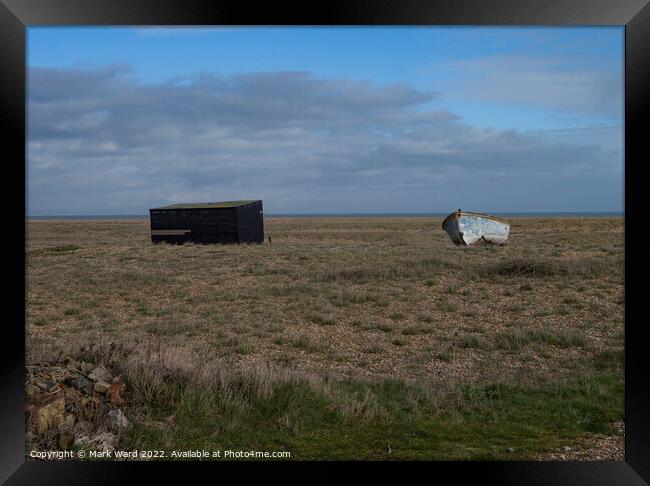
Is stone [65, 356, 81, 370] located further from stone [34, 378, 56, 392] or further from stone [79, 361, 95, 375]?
stone [34, 378, 56, 392]

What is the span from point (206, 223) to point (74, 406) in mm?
22603

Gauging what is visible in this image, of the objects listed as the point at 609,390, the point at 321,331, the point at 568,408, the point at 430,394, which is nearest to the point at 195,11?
the point at 430,394

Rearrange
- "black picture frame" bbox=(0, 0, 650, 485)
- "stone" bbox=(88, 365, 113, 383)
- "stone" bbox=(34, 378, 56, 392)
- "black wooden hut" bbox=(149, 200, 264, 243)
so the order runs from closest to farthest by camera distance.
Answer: "black picture frame" bbox=(0, 0, 650, 485) → "stone" bbox=(34, 378, 56, 392) → "stone" bbox=(88, 365, 113, 383) → "black wooden hut" bbox=(149, 200, 264, 243)

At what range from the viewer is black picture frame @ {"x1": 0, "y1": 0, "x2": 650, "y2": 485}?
355cm

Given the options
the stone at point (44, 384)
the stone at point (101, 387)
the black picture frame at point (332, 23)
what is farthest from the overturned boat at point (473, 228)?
the stone at point (44, 384)

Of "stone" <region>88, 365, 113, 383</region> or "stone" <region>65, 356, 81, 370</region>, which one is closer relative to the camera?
"stone" <region>88, 365, 113, 383</region>

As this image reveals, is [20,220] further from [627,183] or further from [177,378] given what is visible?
[627,183]

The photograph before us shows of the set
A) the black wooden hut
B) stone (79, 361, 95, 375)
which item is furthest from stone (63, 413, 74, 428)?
the black wooden hut

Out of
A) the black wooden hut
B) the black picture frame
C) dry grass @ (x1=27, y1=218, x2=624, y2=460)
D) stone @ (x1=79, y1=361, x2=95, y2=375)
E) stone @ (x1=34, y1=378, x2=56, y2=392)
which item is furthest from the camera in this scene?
the black wooden hut

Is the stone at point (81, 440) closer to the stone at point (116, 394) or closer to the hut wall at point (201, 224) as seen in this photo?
Answer: the stone at point (116, 394)

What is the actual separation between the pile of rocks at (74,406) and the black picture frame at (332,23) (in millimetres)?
553

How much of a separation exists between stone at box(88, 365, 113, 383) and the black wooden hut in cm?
2155

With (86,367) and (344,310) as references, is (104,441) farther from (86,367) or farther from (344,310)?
(344,310)

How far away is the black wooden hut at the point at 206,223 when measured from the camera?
26.5 m
